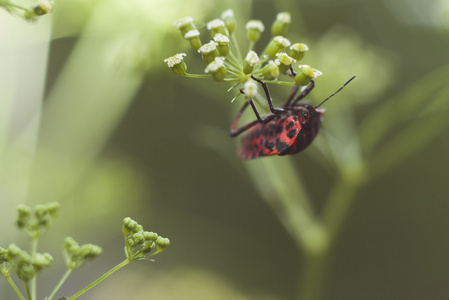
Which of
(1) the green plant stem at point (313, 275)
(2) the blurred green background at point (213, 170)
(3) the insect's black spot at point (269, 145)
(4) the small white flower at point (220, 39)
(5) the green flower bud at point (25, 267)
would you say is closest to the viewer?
(5) the green flower bud at point (25, 267)

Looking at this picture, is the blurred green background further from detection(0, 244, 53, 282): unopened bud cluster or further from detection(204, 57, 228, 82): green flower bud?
detection(0, 244, 53, 282): unopened bud cluster

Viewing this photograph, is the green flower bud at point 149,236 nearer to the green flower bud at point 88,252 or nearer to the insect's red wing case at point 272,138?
the green flower bud at point 88,252

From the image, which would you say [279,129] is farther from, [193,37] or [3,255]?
[3,255]

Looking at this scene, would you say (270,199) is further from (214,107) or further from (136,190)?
(214,107)

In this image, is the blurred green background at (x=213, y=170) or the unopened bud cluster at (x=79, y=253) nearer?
the unopened bud cluster at (x=79, y=253)

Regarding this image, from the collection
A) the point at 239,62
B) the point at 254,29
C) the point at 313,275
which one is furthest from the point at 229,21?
the point at 313,275

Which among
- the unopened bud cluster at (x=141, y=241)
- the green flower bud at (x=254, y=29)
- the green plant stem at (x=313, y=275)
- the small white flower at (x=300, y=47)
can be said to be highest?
the green flower bud at (x=254, y=29)

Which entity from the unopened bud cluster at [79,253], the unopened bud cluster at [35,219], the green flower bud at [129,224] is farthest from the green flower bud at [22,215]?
the green flower bud at [129,224]
